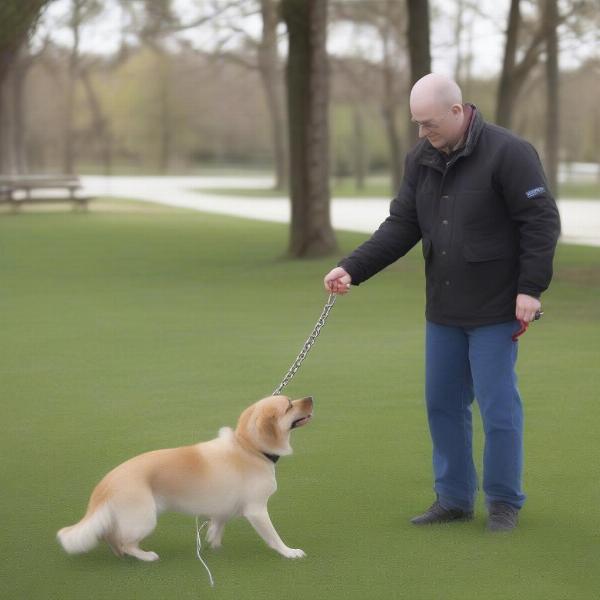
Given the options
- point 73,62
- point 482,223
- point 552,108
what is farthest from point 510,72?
point 73,62

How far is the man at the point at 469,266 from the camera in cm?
528

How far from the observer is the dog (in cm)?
489

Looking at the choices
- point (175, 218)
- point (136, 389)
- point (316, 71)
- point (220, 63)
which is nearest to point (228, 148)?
point (220, 63)

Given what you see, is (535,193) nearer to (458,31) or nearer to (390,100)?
(458,31)

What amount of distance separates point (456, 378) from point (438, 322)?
0.27 metres

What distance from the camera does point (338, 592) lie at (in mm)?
4902

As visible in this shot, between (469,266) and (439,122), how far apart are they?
64 cm

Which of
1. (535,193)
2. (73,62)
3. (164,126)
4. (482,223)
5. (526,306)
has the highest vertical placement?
(73,62)

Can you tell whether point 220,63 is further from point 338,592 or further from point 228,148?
point 228,148

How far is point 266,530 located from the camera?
5160 mm

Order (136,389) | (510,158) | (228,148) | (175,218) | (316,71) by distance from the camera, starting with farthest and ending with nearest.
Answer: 1. (228,148)
2. (175,218)
3. (316,71)
4. (136,389)
5. (510,158)

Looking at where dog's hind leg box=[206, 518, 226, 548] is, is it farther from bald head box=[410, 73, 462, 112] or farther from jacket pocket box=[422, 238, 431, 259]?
bald head box=[410, 73, 462, 112]

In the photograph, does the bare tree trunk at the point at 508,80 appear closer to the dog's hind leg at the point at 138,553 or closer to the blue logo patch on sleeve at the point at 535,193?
the blue logo patch on sleeve at the point at 535,193

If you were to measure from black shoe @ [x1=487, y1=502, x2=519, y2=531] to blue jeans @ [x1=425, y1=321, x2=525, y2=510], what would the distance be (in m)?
0.03
